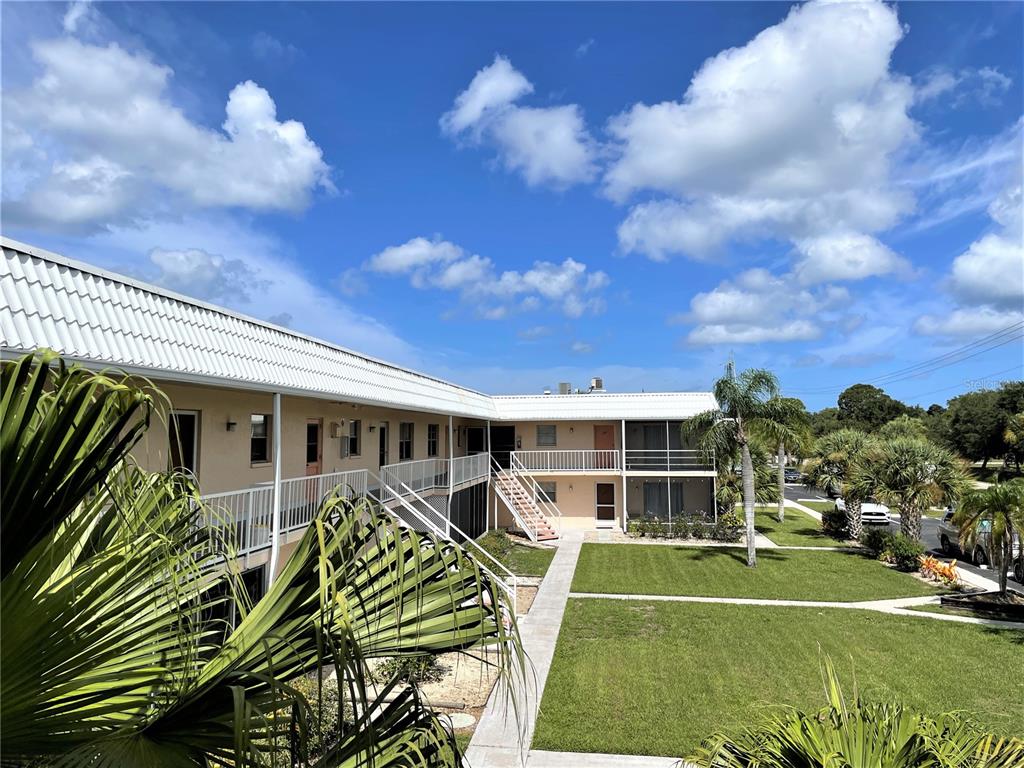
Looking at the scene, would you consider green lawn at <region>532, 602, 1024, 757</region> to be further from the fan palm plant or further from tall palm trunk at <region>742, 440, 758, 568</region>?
tall palm trunk at <region>742, 440, 758, 568</region>

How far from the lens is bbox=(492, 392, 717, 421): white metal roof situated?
2628cm

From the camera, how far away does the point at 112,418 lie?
221 centimetres

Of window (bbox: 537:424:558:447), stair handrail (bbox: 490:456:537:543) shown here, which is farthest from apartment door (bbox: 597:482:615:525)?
stair handrail (bbox: 490:456:537:543)

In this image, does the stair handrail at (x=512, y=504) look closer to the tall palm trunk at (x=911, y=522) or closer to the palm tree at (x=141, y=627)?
the tall palm trunk at (x=911, y=522)

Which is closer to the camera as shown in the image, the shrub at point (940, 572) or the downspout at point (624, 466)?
the shrub at point (940, 572)

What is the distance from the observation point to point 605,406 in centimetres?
2694

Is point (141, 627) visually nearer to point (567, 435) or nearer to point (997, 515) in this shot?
point (997, 515)

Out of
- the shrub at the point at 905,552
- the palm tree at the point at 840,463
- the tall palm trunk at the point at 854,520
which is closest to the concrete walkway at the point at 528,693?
the shrub at the point at 905,552

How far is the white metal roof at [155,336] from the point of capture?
5.30 meters

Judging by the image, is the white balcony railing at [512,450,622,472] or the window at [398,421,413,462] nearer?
the window at [398,421,413,462]

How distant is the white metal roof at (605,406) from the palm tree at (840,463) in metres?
6.59

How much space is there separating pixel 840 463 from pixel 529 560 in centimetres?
1768

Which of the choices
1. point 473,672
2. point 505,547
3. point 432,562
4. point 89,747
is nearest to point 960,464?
point 505,547

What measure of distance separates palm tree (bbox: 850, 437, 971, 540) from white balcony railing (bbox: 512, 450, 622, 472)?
1018 cm
